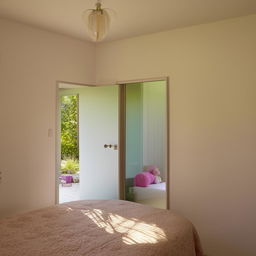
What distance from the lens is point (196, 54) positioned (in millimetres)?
3582

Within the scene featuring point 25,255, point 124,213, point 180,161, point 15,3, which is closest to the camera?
point 25,255

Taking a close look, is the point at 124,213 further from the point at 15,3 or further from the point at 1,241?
the point at 15,3

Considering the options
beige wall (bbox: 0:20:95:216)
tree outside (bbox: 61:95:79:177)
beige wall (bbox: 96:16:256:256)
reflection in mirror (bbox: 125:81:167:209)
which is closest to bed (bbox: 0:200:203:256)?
beige wall (bbox: 0:20:95:216)

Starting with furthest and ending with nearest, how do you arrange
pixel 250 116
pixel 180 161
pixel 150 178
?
pixel 150 178 → pixel 180 161 → pixel 250 116

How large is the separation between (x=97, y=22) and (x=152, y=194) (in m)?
2.79

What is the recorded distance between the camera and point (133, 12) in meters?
3.16

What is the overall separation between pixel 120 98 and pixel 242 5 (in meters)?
1.89

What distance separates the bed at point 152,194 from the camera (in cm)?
431

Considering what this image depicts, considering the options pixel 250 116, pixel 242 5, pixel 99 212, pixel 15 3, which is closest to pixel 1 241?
pixel 99 212

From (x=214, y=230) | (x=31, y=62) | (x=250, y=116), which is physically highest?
(x=31, y=62)

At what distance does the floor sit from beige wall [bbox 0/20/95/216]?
4.88 ft

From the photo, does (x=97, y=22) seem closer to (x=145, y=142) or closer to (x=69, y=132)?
(x=145, y=142)

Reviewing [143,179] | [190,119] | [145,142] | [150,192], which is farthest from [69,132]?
[190,119]

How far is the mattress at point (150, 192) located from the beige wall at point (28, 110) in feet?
4.05
